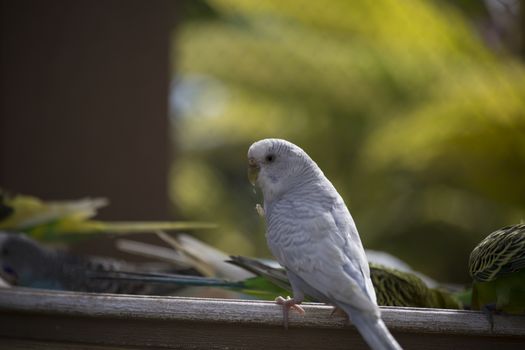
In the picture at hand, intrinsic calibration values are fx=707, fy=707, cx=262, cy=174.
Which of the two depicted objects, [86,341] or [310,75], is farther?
[310,75]

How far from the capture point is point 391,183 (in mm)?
4254

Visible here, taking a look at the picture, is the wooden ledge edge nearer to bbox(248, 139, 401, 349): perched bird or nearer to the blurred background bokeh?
bbox(248, 139, 401, 349): perched bird

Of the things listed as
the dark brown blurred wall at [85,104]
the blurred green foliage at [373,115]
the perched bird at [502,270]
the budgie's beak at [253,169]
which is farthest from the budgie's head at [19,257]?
the blurred green foliage at [373,115]

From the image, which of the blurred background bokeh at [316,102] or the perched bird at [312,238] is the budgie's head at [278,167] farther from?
the blurred background bokeh at [316,102]

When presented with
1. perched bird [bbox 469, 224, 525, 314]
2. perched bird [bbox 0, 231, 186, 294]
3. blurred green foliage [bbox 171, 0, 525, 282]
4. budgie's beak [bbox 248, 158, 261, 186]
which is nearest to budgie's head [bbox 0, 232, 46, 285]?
perched bird [bbox 0, 231, 186, 294]

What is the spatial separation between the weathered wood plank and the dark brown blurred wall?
6.06ft

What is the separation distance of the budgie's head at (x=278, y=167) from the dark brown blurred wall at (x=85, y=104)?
185 cm

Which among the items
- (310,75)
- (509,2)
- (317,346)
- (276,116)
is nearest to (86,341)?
(317,346)

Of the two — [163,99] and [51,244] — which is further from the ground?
[163,99]

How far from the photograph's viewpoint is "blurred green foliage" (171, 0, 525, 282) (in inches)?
117

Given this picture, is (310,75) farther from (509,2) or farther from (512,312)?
(512,312)

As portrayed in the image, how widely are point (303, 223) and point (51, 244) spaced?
83cm

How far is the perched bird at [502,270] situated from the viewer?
0.87 metres

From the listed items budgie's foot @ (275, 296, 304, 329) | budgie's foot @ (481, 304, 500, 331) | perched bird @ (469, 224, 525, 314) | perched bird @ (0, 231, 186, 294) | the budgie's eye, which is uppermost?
the budgie's eye
